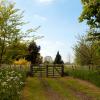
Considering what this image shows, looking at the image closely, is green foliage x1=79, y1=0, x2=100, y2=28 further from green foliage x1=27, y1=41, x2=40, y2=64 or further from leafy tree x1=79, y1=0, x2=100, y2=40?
green foliage x1=27, y1=41, x2=40, y2=64

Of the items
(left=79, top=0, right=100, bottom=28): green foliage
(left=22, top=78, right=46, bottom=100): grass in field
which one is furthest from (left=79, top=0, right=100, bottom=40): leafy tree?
(left=22, top=78, right=46, bottom=100): grass in field

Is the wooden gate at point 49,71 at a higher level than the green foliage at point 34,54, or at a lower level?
lower

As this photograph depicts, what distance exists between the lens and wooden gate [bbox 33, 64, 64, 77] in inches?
1918

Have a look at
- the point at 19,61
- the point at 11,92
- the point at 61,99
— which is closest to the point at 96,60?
the point at 19,61

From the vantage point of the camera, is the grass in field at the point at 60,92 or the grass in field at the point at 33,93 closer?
the grass in field at the point at 33,93

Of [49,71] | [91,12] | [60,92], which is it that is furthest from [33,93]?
[49,71]

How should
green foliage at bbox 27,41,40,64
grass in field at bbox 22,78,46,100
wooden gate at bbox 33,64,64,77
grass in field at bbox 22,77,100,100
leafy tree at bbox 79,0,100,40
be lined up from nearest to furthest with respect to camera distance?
grass in field at bbox 22,78,46,100
grass in field at bbox 22,77,100,100
leafy tree at bbox 79,0,100,40
wooden gate at bbox 33,64,64,77
green foliage at bbox 27,41,40,64

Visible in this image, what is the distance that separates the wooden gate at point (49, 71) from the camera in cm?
4872

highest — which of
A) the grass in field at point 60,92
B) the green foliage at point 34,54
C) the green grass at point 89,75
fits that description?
the green foliage at point 34,54

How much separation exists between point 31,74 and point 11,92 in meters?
31.3

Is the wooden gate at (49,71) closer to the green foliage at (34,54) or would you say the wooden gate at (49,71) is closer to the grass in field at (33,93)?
the grass in field at (33,93)

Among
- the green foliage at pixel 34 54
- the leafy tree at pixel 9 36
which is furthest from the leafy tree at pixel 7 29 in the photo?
the green foliage at pixel 34 54

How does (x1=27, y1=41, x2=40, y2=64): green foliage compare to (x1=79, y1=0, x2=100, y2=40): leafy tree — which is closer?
(x1=79, y1=0, x2=100, y2=40): leafy tree

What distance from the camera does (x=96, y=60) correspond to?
49.8 metres
